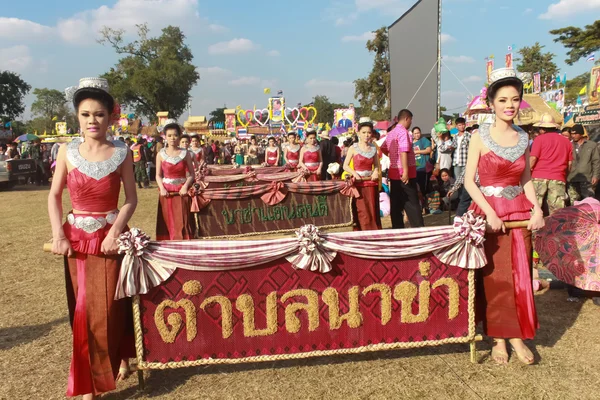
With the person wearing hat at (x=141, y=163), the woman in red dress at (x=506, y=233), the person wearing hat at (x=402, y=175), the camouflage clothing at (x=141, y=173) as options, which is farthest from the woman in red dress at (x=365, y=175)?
the camouflage clothing at (x=141, y=173)

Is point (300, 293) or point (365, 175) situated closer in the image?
point (300, 293)

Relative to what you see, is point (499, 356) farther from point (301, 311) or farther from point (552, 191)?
point (552, 191)

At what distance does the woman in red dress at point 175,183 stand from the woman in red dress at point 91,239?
345 centimetres

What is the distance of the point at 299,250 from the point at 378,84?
4041 cm

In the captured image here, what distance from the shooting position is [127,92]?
5269 cm

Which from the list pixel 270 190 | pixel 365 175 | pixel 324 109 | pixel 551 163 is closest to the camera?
pixel 551 163

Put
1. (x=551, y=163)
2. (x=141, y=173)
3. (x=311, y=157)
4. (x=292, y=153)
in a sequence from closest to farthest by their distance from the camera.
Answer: (x=551, y=163) < (x=311, y=157) < (x=292, y=153) < (x=141, y=173)

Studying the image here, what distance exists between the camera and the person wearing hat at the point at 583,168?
8.41 meters

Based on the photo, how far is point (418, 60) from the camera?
42.5ft

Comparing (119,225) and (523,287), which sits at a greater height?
(119,225)

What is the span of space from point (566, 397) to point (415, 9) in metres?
12.2

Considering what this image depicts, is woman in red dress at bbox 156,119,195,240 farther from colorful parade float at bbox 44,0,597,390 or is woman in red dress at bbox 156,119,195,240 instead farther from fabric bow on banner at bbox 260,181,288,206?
colorful parade float at bbox 44,0,597,390

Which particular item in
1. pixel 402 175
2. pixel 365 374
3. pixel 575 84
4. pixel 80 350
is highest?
pixel 575 84

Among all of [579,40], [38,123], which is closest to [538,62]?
[579,40]
